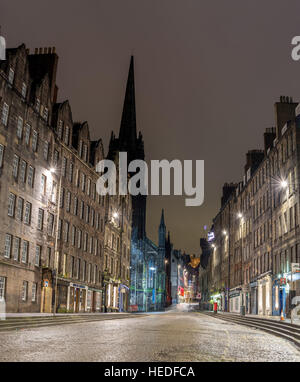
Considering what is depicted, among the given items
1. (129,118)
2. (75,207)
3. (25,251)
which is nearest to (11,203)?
(25,251)

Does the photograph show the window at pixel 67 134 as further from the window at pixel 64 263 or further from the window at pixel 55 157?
the window at pixel 64 263

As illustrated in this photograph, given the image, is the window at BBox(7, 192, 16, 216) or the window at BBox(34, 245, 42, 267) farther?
the window at BBox(34, 245, 42, 267)

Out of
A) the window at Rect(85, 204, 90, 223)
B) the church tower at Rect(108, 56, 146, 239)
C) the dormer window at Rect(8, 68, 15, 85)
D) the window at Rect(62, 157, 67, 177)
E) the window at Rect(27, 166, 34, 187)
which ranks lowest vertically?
the window at Rect(85, 204, 90, 223)

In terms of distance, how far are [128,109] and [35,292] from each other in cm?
10249

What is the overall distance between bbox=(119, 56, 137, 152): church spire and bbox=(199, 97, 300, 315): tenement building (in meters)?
62.0

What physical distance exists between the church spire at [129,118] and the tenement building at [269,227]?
61962 millimetres

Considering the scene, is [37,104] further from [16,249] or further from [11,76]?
[16,249]

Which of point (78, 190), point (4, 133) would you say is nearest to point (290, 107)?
point (78, 190)

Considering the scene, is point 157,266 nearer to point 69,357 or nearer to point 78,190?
point 78,190

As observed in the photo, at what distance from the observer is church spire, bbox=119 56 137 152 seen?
5222 inches

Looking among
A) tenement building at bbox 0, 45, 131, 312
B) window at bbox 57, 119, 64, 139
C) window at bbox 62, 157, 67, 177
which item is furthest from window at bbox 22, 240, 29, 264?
window at bbox 57, 119, 64, 139

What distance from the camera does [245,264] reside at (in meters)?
60.9

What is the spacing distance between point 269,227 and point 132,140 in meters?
89.6

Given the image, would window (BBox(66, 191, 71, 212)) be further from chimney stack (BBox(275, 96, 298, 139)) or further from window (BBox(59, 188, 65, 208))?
chimney stack (BBox(275, 96, 298, 139))
